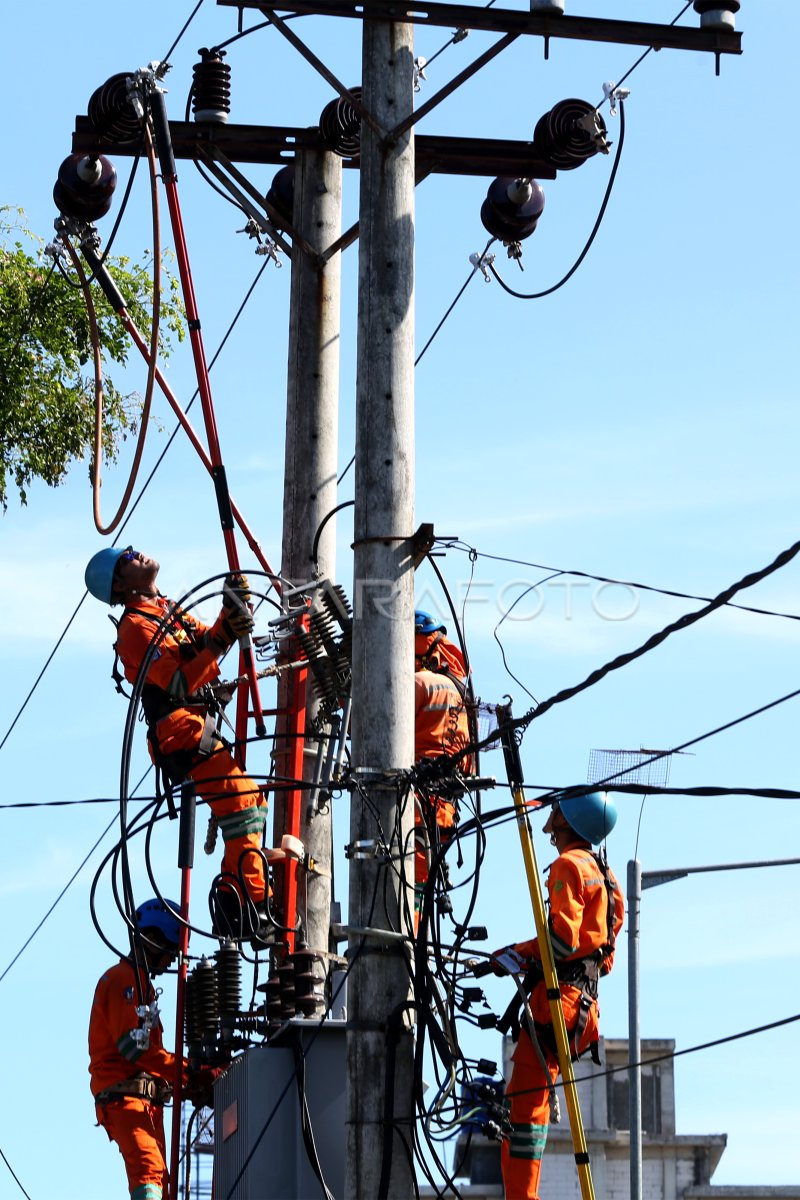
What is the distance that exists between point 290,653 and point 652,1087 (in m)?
16.9

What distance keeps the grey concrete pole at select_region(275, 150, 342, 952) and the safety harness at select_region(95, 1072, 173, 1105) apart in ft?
4.00

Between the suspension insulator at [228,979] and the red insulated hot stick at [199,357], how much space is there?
1218 mm

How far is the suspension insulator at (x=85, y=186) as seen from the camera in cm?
1314

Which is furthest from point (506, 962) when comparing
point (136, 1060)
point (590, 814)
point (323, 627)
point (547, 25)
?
point (547, 25)

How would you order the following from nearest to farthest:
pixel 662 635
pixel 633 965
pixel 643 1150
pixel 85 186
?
pixel 662 635
pixel 85 186
pixel 633 965
pixel 643 1150

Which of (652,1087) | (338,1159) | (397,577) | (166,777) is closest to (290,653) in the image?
(166,777)

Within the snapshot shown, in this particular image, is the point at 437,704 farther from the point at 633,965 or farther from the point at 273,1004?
the point at 633,965

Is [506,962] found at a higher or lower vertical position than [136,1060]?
higher

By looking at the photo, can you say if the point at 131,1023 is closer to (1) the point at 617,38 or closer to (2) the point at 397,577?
(2) the point at 397,577

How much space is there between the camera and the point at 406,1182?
9453mm

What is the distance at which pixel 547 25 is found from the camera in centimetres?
1058

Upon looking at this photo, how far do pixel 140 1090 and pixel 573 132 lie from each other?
575 cm

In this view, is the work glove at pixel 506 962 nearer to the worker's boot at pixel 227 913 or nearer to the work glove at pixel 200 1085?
the worker's boot at pixel 227 913

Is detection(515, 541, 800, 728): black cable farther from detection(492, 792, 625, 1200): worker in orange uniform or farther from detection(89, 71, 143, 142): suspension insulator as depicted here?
detection(89, 71, 143, 142): suspension insulator
